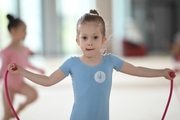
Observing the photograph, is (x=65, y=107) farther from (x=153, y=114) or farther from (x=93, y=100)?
(x=93, y=100)

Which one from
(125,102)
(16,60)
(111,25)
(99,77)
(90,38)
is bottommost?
(111,25)

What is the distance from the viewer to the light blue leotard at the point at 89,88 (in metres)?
1.77

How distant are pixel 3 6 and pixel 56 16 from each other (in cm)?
165

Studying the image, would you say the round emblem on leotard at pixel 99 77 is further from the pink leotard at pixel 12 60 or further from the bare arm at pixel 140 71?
the pink leotard at pixel 12 60

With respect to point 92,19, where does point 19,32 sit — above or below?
below

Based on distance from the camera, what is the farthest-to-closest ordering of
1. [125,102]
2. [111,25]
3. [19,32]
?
1. [111,25]
2. [125,102]
3. [19,32]

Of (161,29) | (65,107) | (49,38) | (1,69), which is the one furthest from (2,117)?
(161,29)

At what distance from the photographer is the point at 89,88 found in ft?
5.85

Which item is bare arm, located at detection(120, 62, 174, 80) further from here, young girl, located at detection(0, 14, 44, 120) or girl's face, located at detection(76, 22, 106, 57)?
young girl, located at detection(0, 14, 44, 120)

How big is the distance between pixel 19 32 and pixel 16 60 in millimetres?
215

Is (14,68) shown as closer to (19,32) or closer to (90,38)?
(90,38)

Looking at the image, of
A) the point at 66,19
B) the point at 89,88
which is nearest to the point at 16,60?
the point at 89,88

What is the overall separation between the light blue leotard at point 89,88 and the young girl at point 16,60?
102cm

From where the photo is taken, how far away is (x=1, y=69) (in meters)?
2.75
